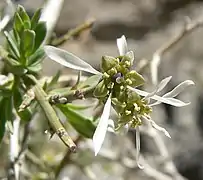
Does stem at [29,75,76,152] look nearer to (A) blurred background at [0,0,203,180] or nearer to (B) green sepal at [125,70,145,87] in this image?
(B) green sepal at [125,70,145,87]

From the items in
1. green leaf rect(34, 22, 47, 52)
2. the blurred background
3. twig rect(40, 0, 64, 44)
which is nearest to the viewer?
green leaf rect(34, 22, 47, 52)

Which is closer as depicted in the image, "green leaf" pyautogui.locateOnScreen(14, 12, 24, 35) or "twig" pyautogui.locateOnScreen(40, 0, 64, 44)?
"green leaf" pyautogui.locateOnScreen(14, 12, 24, 35)

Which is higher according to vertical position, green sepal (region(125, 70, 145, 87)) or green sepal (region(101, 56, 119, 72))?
green sepal (region(101, 56, 119, 72))

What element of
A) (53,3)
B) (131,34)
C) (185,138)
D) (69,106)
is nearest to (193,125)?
(185,138)

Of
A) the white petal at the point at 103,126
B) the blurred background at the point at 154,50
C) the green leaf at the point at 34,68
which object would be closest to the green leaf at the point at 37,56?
the green leaf at the point at 34,68

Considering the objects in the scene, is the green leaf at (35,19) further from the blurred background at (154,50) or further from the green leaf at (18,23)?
the blurred background at (154,50)

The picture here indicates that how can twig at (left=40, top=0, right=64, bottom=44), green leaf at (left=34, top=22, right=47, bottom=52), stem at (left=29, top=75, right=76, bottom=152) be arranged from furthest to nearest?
twig at (left=40, top=0, right=64, bottom=44) → green leaf at (left=34, top=22, right=47, bottom=52) → stem at (left=29, top=75, right=76, bottom=152)

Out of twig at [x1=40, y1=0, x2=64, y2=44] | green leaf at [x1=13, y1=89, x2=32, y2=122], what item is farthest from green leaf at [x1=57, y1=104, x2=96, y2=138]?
twig at [x1=40, y1=0, x2=64, y2=44]
